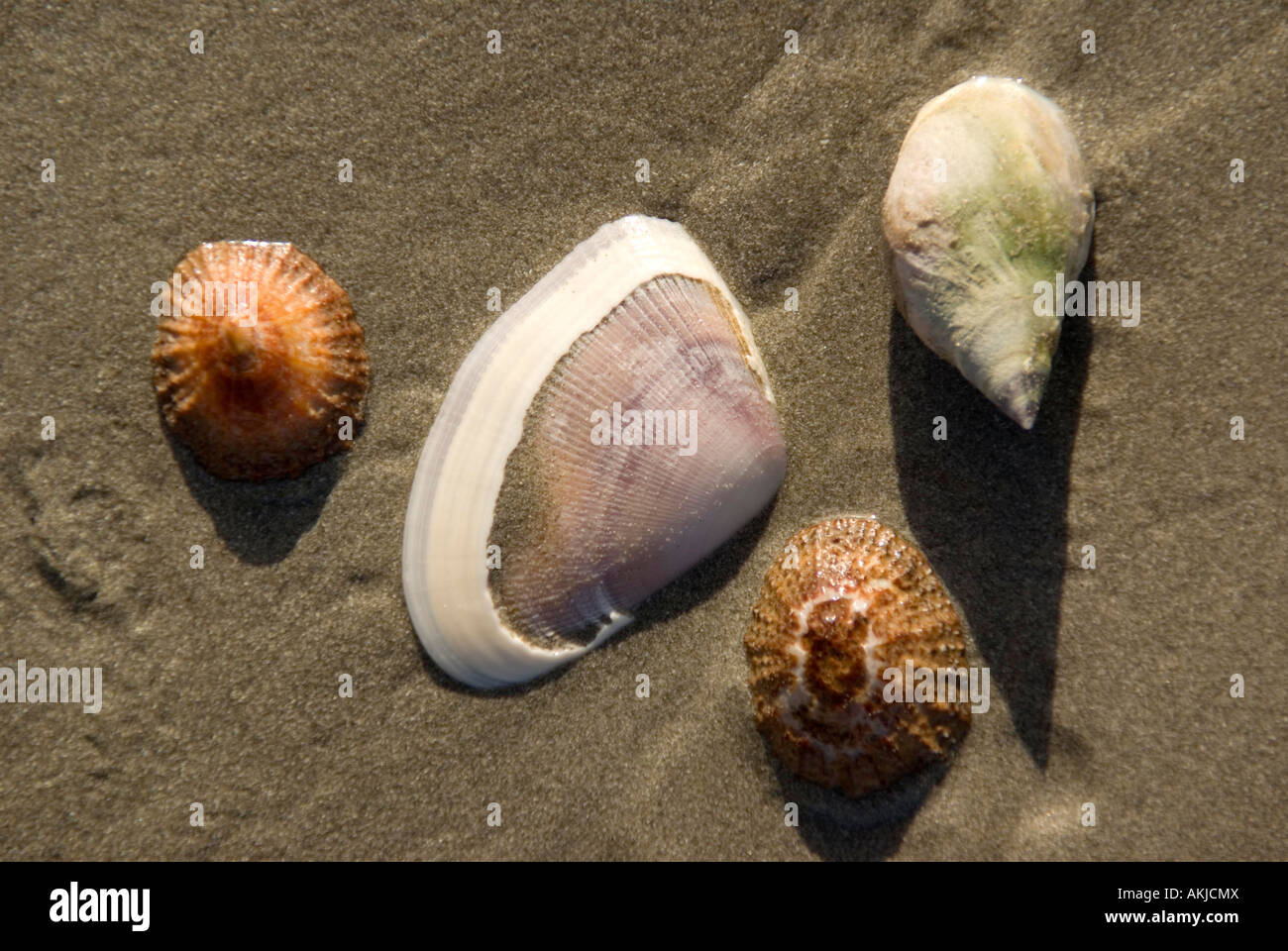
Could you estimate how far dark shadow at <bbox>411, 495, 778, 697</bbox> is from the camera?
2896 mm

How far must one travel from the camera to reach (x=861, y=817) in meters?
2.86

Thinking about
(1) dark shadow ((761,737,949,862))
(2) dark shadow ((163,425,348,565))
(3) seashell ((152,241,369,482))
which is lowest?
(1) dark shadow ((761,737,949,862))

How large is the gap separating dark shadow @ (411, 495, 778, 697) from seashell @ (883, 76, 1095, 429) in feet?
2.79

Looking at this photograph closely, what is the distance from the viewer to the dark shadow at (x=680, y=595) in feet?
9.50

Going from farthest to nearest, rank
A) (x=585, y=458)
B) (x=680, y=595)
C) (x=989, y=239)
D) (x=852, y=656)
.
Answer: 1. (x=680, y=595)
2. (x=585, y=458)
3. (x=852, y=656)
4. (x=989, y=239)

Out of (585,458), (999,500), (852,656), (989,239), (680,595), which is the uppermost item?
(989,239)

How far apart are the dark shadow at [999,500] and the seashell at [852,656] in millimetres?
143

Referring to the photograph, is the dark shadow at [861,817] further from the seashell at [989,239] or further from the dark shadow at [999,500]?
the seashell at [989,239]

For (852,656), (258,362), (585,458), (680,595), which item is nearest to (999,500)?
(852,656)

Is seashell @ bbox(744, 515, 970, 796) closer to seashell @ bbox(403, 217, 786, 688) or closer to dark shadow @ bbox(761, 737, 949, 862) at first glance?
dark shadow @ bbox(761, 737, 949, 862)

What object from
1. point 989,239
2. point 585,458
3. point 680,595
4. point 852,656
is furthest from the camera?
point 680,595

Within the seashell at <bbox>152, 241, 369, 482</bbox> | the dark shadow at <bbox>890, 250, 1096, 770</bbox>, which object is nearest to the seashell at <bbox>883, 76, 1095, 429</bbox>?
the dark shadow at <bbox>890, 250, 1096, 770</bbox>

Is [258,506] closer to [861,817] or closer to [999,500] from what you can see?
[861,817]

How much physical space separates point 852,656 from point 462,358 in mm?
1684
